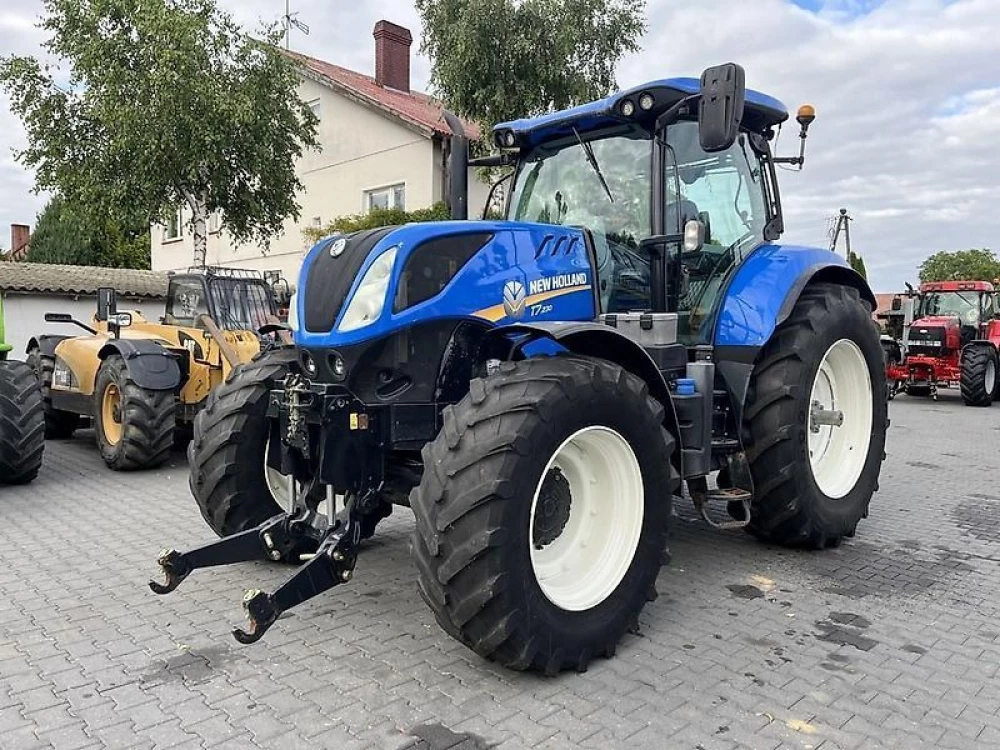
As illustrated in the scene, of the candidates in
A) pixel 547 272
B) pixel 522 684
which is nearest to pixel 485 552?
pixel 522 684

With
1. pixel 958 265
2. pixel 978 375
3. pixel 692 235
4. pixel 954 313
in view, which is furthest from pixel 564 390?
pixel 958 265

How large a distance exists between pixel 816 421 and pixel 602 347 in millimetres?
1953

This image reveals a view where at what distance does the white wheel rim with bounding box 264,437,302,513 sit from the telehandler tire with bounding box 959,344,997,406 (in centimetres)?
1428

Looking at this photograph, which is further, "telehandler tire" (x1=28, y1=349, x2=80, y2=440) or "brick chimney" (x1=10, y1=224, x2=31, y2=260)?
"brick chimney" (x1=10, y1=224, x2=31, y2=260)

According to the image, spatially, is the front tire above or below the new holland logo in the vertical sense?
below

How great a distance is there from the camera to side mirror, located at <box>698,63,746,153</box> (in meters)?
3.64

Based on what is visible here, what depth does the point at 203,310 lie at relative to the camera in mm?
8531

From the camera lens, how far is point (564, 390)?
10.3ft

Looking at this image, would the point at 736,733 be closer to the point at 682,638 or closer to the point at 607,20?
the point at 682,638

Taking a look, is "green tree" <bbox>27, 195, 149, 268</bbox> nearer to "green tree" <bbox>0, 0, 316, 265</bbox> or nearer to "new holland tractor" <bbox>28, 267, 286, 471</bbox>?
"green tree" <bbox>0, 0, 316, 265</bbox>

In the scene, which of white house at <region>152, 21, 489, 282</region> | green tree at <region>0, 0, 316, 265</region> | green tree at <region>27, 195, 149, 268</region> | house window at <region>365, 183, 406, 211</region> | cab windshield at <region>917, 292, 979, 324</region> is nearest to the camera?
green tree at <region>0, 0, 316, 265</region>

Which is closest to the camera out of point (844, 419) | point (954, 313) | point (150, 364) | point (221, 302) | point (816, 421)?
point (816, 421)

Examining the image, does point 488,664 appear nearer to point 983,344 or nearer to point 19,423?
point 19,423

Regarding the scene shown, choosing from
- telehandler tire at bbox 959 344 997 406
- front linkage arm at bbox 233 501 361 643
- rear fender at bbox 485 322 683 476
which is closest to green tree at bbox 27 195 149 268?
telehandler tire at bbox 959 344 997 406
